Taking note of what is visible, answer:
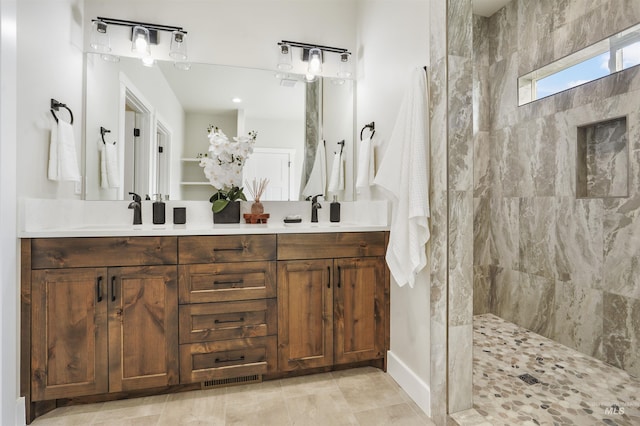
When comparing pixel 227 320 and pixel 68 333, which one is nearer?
pixel 68 333

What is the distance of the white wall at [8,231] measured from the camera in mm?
1398

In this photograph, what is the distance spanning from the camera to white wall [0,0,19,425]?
1.40 meters

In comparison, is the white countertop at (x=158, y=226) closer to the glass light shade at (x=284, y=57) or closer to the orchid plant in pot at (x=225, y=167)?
the orchid plant in pot at (x=225, y=167)

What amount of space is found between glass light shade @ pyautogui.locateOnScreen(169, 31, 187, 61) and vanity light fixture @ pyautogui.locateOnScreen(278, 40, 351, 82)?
68cm

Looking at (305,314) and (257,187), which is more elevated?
(257,187)

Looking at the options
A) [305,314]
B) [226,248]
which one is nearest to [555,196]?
[305,314]

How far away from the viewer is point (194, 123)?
2365 mm

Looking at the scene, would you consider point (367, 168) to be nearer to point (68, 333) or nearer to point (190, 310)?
point (190, 310)

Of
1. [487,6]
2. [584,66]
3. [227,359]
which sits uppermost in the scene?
[487,6]

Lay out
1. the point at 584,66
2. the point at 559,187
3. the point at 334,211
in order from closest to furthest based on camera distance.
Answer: the point at 584,66, the point at 559,187, the point at 334,211

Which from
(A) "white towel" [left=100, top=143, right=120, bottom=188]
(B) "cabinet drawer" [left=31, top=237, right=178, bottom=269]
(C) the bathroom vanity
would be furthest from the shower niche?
(A) "white towel" [left=100, top=143, right=120, bottom=188]

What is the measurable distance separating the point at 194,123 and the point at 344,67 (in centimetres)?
125

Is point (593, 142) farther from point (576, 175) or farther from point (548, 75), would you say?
point (548, 75)

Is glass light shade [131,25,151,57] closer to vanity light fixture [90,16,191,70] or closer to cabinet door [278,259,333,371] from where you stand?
vanity light fixture [90,16,191,70]
